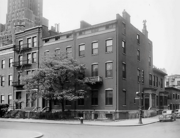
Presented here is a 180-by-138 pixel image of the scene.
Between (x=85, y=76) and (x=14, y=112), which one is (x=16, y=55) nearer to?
(x=14, y=112)

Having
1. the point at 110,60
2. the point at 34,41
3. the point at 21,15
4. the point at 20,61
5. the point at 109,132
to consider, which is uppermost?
the point at 21,15

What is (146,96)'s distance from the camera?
133ft

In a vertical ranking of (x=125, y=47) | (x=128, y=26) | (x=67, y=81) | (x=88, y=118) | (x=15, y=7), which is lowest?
(x=88, y=118)

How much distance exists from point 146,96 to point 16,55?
2530cm

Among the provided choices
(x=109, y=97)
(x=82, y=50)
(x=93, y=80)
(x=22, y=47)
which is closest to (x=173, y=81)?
(x=82, y=50)

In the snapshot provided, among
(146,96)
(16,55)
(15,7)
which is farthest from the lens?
(15,7)

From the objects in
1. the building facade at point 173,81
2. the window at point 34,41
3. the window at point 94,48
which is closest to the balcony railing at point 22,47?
the window at point 34,41

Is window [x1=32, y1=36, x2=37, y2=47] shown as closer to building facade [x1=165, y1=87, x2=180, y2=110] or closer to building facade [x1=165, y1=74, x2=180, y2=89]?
building facade [x1=165, y1=87, x2=180, y2=110]

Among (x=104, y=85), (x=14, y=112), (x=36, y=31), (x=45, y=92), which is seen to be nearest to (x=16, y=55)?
(x=36, y=31)

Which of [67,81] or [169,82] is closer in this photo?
[67,81]

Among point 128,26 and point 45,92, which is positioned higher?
point 128,26

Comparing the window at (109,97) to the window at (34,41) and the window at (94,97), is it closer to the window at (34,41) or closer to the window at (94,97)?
the window at (94,97)

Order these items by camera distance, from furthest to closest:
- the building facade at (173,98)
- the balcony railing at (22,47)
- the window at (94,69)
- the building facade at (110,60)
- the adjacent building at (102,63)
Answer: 1. the building facade at (173,98)
2. the balcony railing at (22,47)
3. the window at (94,69)
4. the adjacent building at (102,63)
5. the building facade at (110,60)

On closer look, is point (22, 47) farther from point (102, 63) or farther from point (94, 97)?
point (94, 97)
